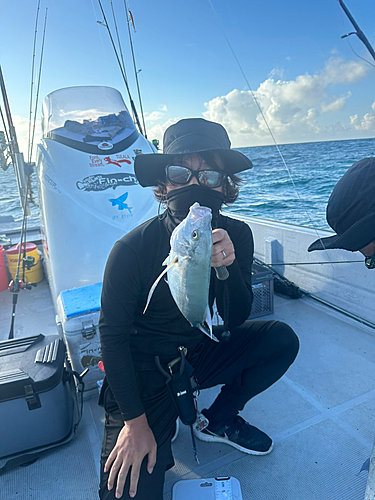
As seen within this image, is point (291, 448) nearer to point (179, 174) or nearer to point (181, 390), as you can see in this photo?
point (181, 390)

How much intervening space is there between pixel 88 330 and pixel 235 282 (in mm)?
1219

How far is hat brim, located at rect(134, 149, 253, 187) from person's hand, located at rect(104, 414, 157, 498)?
3.96 feet

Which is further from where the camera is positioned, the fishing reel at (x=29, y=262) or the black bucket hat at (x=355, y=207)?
the fishing reel at (x=29, y=262)

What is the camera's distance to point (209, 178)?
1.51 meters

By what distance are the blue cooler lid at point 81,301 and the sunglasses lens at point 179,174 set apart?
4.12ft

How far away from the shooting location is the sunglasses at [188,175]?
58.8 inches

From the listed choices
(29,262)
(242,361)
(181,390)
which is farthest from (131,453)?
(29,262)

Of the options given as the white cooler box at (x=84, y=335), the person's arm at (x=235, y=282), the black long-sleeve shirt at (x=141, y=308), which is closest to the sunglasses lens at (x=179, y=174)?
the black long-sleeve shirt at (x=141, y=308)

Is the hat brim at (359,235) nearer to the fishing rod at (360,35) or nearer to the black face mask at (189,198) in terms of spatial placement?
the black face mask at (189,198)

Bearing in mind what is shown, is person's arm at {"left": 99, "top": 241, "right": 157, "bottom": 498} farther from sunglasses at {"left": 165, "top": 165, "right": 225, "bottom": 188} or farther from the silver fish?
the silver fish

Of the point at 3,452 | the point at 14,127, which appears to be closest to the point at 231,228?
the point at 3,452

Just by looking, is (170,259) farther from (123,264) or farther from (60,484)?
(60,484)

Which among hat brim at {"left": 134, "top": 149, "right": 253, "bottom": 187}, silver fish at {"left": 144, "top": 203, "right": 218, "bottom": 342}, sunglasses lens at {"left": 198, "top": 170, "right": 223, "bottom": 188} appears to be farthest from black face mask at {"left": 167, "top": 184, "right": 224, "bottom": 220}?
silver fish at {"left": 144, "top": 203, "right": 218, "bottom": 342}

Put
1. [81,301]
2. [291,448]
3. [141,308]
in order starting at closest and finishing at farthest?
1. [141,308]
2. [291,448]
3. [81,301]
